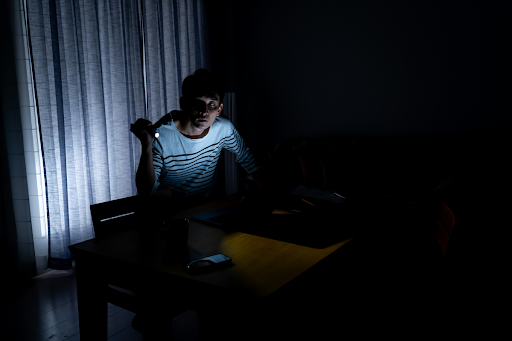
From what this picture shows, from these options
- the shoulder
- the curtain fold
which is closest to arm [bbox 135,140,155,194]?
the shoulder

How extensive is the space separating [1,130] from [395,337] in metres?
2.36

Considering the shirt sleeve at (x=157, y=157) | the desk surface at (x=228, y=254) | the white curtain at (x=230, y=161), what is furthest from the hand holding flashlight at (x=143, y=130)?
the white curtain at (x=230, y=161)

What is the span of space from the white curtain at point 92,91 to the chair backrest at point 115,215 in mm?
1299

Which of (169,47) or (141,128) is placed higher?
(169,47)

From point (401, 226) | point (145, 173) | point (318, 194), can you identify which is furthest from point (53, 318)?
point (401, 226)

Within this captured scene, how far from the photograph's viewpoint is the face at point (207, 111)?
1.76 metres

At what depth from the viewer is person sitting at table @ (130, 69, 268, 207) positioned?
174cm

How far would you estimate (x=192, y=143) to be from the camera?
1893 mm

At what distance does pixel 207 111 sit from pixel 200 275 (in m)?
1.11

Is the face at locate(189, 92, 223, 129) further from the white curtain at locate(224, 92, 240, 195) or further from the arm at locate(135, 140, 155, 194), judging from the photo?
the white curtain at locate(224, 92, 240, 195)

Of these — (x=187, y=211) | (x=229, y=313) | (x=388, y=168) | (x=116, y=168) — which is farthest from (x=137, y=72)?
(x=229, y=313)

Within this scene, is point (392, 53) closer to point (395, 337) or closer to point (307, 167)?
point (307, 167)

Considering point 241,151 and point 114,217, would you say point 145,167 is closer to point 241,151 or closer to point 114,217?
point 114,217

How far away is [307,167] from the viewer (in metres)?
3.04
